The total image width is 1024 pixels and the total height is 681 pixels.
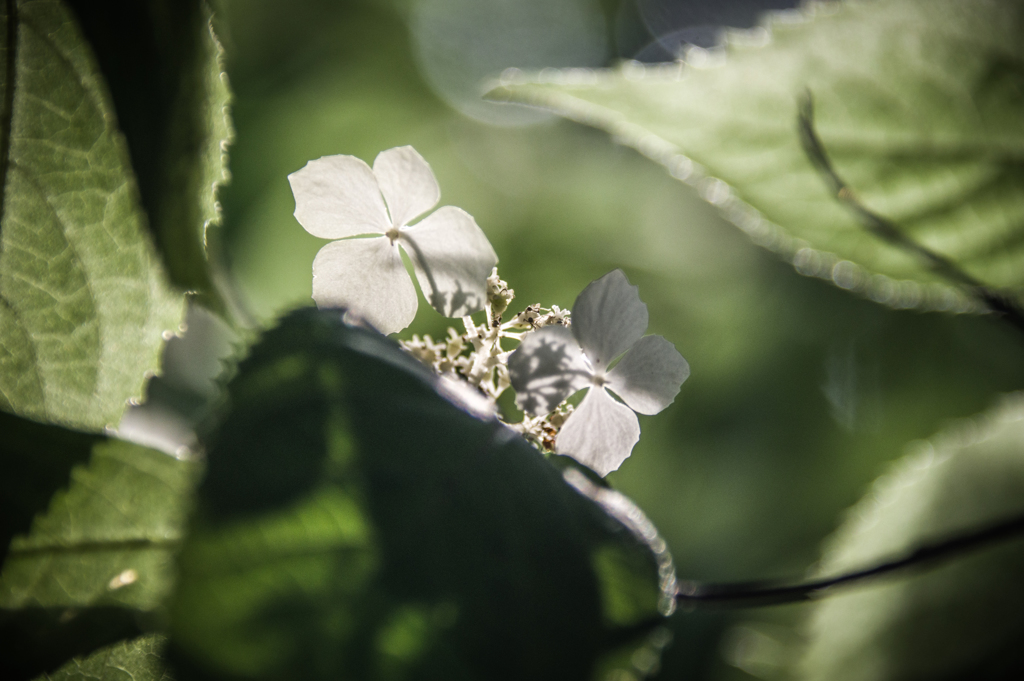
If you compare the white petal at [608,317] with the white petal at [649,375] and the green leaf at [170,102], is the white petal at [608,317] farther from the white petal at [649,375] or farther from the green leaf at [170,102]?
the green leaf at [170,102]

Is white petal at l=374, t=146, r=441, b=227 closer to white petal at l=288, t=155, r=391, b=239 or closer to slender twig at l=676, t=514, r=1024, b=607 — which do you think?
white petal at l=288, t=155, r=391, b=239

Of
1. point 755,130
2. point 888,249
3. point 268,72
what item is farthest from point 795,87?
point 268,72

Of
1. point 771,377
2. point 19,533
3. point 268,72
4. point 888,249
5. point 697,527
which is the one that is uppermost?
point 888,249

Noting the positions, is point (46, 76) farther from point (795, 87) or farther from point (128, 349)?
point (795, 87)

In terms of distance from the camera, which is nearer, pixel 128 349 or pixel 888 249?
pixel 128 349

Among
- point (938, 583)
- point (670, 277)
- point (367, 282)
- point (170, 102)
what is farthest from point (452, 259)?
point (670, 277)

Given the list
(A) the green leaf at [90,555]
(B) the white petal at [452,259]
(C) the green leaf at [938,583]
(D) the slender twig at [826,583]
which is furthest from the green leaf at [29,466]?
(C) the green leaf at [938,583]

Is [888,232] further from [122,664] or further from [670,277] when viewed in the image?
[670,277]

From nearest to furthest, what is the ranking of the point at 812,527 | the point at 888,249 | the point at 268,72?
1. the point at 888,249
2. the point at 812,527
3. the point at 268,72
